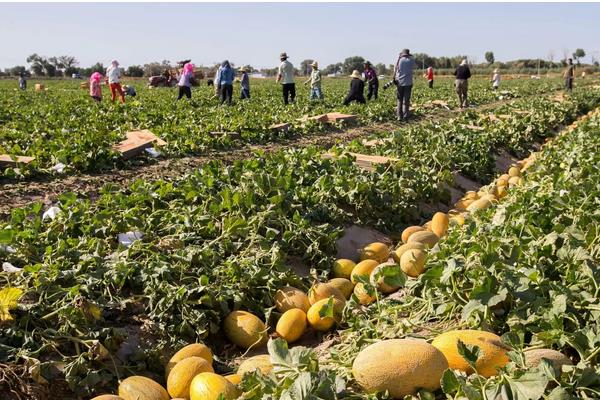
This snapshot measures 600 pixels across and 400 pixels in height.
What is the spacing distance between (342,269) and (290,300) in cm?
80

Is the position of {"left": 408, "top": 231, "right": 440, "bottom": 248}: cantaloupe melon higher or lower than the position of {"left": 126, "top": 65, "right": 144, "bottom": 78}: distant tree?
lower

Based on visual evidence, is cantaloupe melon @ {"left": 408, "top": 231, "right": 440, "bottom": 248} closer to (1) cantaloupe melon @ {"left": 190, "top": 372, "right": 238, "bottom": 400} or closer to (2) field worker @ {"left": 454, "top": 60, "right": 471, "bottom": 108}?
(1) cantaloupe melon @ {"left": 190, "top": 372, "right": 238, "bottom": 400}

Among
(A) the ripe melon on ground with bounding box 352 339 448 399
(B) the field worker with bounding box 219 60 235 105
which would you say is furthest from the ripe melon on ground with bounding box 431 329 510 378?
(B) the field worker with bounding box 219 60 235 105

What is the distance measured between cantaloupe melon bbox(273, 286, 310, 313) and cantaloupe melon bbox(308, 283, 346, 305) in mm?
41

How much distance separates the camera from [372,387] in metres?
2.49

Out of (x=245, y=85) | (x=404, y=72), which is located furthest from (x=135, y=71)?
(x=404, y=72)

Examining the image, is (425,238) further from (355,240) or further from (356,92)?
(356,92)

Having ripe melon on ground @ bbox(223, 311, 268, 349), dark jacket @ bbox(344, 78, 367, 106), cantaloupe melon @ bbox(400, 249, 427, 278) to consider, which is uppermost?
dark jacket @ bbox(344, 78, 367, 106)

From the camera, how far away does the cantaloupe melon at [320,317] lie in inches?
151

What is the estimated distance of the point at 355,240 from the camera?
18.7 feet

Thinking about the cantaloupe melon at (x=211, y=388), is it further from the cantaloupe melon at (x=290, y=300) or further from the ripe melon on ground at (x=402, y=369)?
the cantaloupe melon at (x=290, y=300)

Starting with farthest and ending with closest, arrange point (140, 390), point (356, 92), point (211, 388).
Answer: point (356, 92) < point (140, 390) < point (211, 388)

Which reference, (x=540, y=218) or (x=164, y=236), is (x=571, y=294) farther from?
(x=164, y=236)

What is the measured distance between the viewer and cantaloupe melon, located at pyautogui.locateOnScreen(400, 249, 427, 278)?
4395 millimetres
